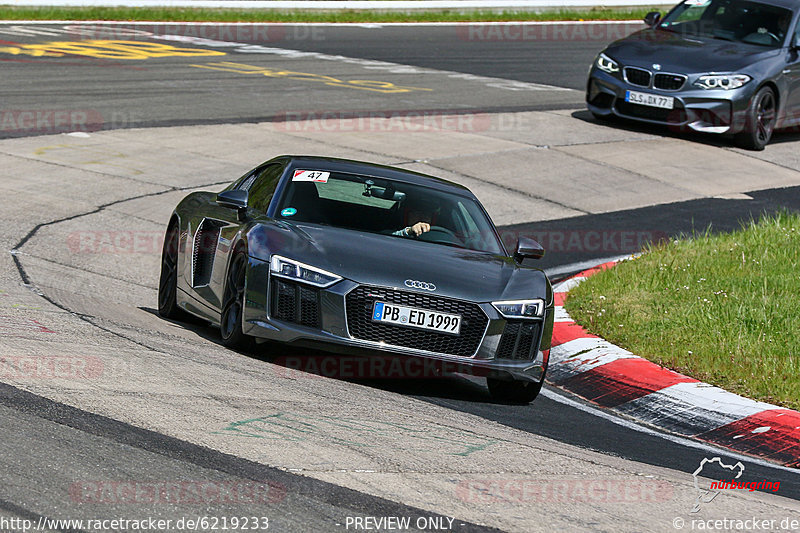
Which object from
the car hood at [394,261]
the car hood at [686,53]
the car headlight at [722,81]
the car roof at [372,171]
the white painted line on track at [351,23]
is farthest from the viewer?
the white painted line on track at [351,23]

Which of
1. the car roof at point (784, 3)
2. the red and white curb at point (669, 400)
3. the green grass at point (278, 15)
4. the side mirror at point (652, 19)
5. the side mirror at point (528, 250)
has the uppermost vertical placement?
the car roof at point (784, 3)

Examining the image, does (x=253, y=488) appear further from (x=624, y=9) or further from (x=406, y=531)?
(x=624, y=9)

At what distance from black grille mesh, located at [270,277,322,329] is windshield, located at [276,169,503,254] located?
879 millimetres

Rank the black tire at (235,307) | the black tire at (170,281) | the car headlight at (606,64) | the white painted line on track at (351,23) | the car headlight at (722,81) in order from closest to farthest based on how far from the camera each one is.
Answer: the black tire at (235,307) → the black tire at (170,281) → the car headlight at (722,81) → the car headlight at (606,64) → the white painted line on track at (351,23)

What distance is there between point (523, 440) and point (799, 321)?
3.39m

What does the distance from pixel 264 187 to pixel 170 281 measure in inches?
39.6

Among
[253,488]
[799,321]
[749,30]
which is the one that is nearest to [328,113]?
[749,30]

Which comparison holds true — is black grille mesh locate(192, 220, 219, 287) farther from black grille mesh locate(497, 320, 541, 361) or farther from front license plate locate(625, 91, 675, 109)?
front license plate locate(625, 91, 675, 109)

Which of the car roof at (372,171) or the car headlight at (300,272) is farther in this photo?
the car roof at (372,171)

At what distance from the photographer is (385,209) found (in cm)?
809

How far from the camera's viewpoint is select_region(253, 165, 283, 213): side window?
8.22 m

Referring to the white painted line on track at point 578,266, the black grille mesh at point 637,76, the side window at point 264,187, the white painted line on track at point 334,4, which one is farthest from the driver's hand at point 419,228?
the white painted line on track at point 334,4

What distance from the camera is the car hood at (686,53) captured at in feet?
56.9

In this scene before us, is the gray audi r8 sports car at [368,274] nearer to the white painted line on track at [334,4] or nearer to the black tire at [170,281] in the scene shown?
the black tire at [170,281]
